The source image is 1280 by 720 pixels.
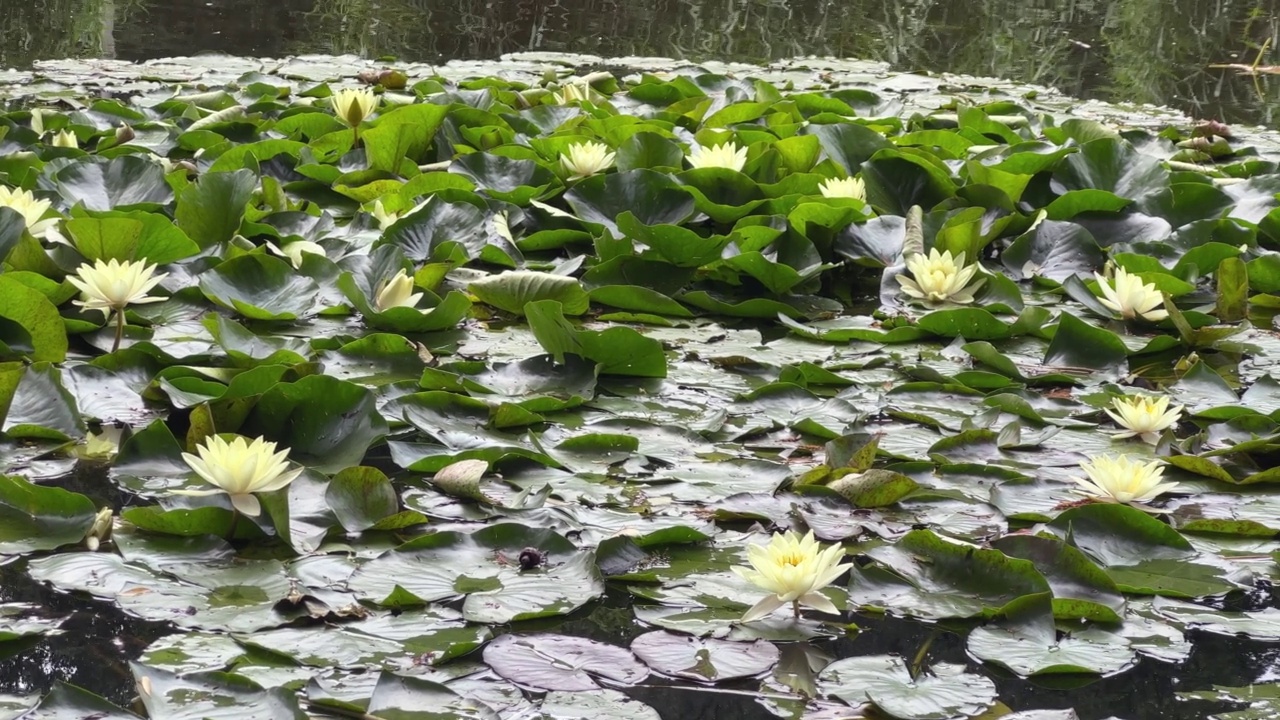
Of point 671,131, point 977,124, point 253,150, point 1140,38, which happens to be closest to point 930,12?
point 1140,38

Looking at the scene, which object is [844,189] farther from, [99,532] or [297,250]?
[99,532]

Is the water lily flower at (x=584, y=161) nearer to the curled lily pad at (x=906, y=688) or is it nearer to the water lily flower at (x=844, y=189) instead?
the water lily flower at (x=844, y=189)

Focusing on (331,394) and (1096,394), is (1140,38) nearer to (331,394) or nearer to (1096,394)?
(1096,394)

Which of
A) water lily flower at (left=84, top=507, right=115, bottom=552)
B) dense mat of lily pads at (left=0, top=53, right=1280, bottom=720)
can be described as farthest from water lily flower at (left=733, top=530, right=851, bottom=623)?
water lily flower at (left=84, top=507, right=115, bottom=552)

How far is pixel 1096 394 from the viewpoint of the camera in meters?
2.41

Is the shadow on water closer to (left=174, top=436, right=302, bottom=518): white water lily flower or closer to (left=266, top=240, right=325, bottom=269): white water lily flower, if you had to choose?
(left=174, top=436, right=302, bottom=518): white water lily flower

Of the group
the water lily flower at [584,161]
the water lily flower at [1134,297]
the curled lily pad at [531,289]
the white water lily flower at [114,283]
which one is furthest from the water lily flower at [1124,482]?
the water lily flower at [584,161]

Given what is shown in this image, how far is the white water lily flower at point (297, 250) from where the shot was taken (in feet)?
9.25

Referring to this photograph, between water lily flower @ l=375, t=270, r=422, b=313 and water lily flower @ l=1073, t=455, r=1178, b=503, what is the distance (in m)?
1.36

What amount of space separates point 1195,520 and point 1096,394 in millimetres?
566

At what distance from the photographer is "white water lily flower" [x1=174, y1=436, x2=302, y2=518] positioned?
5.47ft

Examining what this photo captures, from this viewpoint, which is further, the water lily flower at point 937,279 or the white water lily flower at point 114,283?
the water lily flower at point 937,279

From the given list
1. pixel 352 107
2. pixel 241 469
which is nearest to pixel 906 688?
pixel 241 469

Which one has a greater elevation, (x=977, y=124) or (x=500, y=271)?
(x=977, y=124)
